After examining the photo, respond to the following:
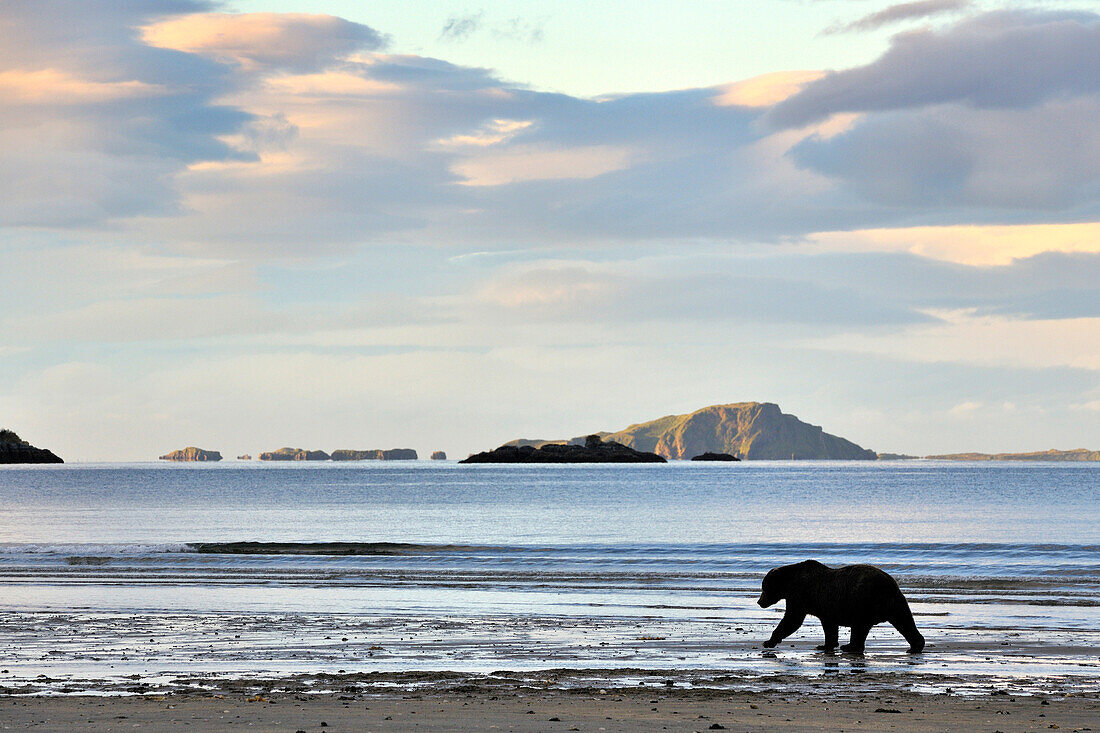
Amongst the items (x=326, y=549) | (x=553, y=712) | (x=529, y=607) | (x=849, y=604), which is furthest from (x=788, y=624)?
(x=326, y=549)

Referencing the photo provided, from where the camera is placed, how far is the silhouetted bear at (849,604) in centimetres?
1678

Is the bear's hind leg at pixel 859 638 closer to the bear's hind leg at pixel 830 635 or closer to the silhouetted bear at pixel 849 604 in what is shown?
the silhouetted bear at pixel 849 604

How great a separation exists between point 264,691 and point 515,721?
345 centimetres

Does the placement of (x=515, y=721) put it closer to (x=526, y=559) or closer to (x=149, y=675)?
(x=149, y=675)

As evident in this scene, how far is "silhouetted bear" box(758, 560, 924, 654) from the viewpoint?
16781mm

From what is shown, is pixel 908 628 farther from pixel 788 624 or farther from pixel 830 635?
pixel 788 624

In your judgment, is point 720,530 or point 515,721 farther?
point 720,530

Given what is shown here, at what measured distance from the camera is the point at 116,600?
79.4 ft

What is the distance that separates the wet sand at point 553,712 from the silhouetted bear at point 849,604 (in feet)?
13.7

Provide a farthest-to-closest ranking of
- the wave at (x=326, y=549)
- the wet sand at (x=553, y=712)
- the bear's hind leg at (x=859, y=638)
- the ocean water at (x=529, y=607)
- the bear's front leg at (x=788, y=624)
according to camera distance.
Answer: the wave at (x=326, y=549) < the bear's front leg at (x=788, y=624) < the bear's hind leg at (x=859, y=638) < the ocean water at (x=529, y=607) < the wet sand at (x=553, y=712)

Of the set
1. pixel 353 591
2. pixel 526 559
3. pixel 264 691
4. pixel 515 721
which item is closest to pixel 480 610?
pixel 353 591

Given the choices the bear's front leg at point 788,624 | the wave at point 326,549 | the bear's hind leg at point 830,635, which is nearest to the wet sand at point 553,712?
the bear's hind leg at point 830,635

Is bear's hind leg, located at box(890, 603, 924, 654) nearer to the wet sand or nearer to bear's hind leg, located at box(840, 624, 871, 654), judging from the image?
bear's hind leg, located at box(840, 624, 871, 654)

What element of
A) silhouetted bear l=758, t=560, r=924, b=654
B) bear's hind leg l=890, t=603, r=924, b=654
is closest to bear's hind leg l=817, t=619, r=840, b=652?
silhouetted bear l=758, t=560, r=924, b=654
